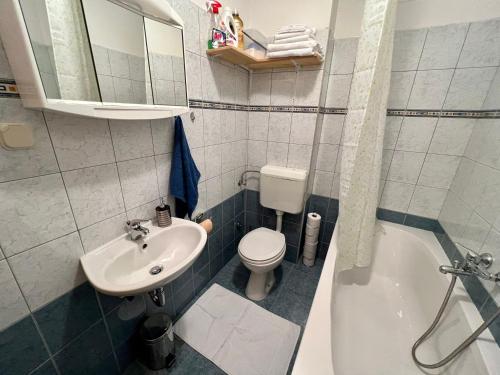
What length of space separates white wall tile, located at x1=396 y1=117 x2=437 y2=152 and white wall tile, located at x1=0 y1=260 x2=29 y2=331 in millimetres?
2156

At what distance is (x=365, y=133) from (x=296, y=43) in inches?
28.3

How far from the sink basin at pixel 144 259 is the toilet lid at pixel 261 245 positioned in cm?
55

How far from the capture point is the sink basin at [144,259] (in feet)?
2.58

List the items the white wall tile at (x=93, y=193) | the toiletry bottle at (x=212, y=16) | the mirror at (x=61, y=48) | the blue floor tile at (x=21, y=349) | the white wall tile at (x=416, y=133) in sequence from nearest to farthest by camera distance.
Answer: the mirror at (x=61, y=48) → the blue floor tile at (x=21, y=349) → the white wall tile at (x=93, y=193) → the toiletry bottle at (x=212, y=16) → the white wall tile at (x=416, y=133)

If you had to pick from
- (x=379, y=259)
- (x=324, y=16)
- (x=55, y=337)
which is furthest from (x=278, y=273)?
(x=324, y=16)

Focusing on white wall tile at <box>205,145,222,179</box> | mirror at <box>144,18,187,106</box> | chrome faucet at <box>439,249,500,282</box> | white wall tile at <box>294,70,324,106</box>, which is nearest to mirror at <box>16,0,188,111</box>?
mirror at <box>144,18,187,106</box>

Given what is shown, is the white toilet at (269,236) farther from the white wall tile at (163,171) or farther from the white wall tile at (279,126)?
the white wall tile at (163,171)

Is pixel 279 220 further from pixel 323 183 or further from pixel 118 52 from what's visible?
pixel 118 52

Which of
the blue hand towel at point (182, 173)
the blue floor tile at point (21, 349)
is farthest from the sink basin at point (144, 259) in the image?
the blue floor tile at point (21, 349)

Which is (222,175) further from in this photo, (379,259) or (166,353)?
(379,259)

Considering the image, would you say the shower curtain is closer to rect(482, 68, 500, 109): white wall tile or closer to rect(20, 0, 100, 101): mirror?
rect(482, 68, 500, 109): white wall tile

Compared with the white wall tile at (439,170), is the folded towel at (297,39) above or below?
above

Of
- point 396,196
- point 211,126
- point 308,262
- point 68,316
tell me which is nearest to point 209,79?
point 211,126

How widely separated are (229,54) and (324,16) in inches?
28.0
